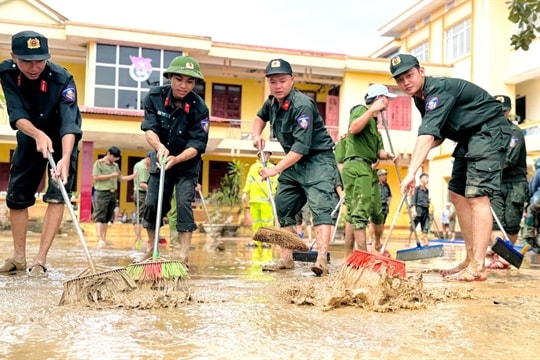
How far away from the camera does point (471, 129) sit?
439 centimetres

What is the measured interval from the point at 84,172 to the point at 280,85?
15.6 meters

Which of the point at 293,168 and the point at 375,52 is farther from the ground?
the point at 375,52

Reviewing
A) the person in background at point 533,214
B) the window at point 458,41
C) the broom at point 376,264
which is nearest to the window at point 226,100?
the window at point 458,41

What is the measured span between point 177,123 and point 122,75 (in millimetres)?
17312

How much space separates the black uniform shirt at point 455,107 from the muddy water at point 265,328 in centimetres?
128

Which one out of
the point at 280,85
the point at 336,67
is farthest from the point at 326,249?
the point at 336,67

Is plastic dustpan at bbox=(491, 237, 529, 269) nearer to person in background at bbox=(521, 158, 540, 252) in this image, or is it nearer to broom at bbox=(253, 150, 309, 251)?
broom at bbox=(253, 150, 309, 251)

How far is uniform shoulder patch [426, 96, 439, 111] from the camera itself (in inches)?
164

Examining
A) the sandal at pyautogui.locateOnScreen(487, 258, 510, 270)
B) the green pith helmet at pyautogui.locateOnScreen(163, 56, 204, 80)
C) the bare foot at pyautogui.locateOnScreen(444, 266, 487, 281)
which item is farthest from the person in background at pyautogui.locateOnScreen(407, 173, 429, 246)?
the green pith helmet at pyautogui.locateOnScreen(163, 56, 204, 80)

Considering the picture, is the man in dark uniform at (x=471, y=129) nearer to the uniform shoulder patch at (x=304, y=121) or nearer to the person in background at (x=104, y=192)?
the uniform shoulder patch at (x=304, y=121)

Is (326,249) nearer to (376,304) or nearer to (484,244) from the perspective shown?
(484,244)

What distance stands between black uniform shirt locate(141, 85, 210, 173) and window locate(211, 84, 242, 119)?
2068 centimetres

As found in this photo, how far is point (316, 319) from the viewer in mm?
2613

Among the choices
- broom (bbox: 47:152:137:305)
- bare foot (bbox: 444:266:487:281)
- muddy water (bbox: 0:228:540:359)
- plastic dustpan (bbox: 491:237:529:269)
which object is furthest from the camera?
plastic dustpan (bbox: 491:237:529:269)
